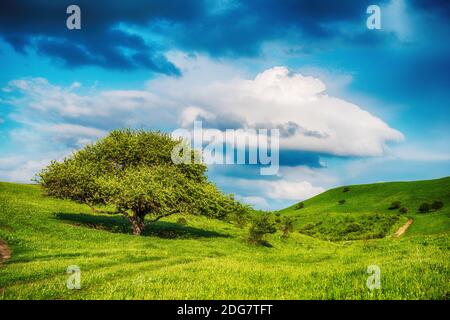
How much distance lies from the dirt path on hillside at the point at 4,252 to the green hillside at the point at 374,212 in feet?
212

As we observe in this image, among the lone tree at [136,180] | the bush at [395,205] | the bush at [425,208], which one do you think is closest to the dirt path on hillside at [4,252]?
the lone tree at [136,180]

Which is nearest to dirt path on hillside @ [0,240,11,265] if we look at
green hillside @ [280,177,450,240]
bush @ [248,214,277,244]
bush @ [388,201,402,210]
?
bush @ [248,214,277,244]

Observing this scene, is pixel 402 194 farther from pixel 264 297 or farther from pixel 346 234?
pixel 264 297

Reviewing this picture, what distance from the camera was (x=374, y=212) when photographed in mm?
96438

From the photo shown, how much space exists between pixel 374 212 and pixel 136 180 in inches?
2830

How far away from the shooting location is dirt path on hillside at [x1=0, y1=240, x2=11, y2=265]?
26.2 metres

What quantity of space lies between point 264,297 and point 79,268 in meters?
13.3

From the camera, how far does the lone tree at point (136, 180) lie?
143ft

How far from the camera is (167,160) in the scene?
159 ft

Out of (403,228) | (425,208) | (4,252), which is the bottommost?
(403,228)

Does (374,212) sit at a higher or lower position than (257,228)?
higher

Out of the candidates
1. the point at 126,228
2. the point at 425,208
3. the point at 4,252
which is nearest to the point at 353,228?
the point at 425,208

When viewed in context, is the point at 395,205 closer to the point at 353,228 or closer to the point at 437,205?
the point at 437,205
